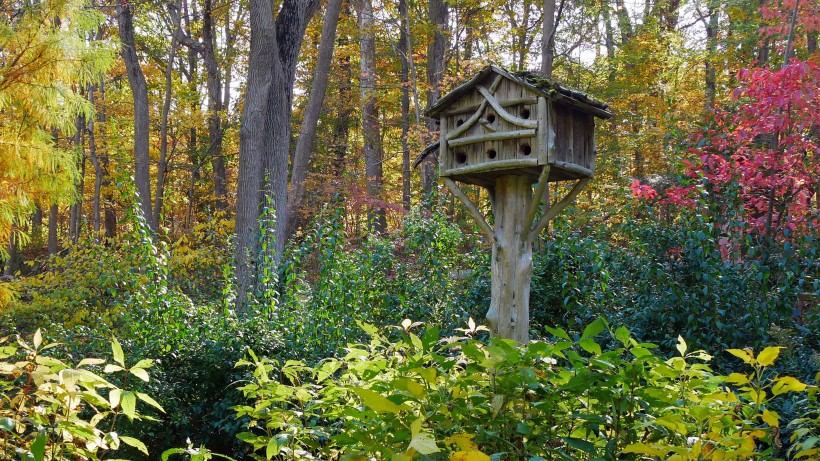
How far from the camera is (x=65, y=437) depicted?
1653 millimetres

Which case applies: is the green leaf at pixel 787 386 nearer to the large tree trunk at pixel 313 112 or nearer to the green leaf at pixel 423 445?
the green leaf at pixel 423 445

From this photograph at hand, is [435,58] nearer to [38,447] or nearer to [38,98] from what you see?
[38,98]

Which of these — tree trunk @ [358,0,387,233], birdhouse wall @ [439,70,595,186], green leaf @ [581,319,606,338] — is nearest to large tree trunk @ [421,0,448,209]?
tree trunk @ [358,0,387,233]

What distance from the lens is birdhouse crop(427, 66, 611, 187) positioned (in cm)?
459

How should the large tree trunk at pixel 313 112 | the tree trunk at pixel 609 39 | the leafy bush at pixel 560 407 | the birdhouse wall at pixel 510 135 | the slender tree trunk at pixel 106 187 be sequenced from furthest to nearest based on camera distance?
1. the slender tree trunk at pixel 106 187
2. the tree trunk at pixel 609 39
3. the large tree trunk at pixel 313 112
4. the birdhouse wall at pixel 510 135
5. the leafy bush at pixel 560 407

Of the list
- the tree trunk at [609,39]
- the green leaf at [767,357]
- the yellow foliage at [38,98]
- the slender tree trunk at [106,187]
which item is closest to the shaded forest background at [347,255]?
the yellow foliage at [38,98]

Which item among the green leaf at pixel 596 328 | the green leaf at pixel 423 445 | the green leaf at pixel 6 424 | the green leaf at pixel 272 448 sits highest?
the green leaf at pixel 596 328

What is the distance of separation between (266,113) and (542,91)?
17.0ft

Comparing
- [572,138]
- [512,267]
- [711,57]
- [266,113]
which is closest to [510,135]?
[572,138]

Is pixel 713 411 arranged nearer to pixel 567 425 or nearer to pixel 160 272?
pixel 567 425

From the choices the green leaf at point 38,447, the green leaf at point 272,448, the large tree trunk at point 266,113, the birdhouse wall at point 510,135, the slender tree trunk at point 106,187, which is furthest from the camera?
the slender tree trunk at point 106,187

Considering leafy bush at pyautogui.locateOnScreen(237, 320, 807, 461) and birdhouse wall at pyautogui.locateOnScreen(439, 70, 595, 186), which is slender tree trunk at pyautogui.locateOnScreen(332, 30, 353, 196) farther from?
leafy bush at pyautogui.locateOnScreen(237, 320, 807, 461)

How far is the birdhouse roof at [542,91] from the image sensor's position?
4.59 metres

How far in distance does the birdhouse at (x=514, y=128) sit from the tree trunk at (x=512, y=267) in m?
0.19
